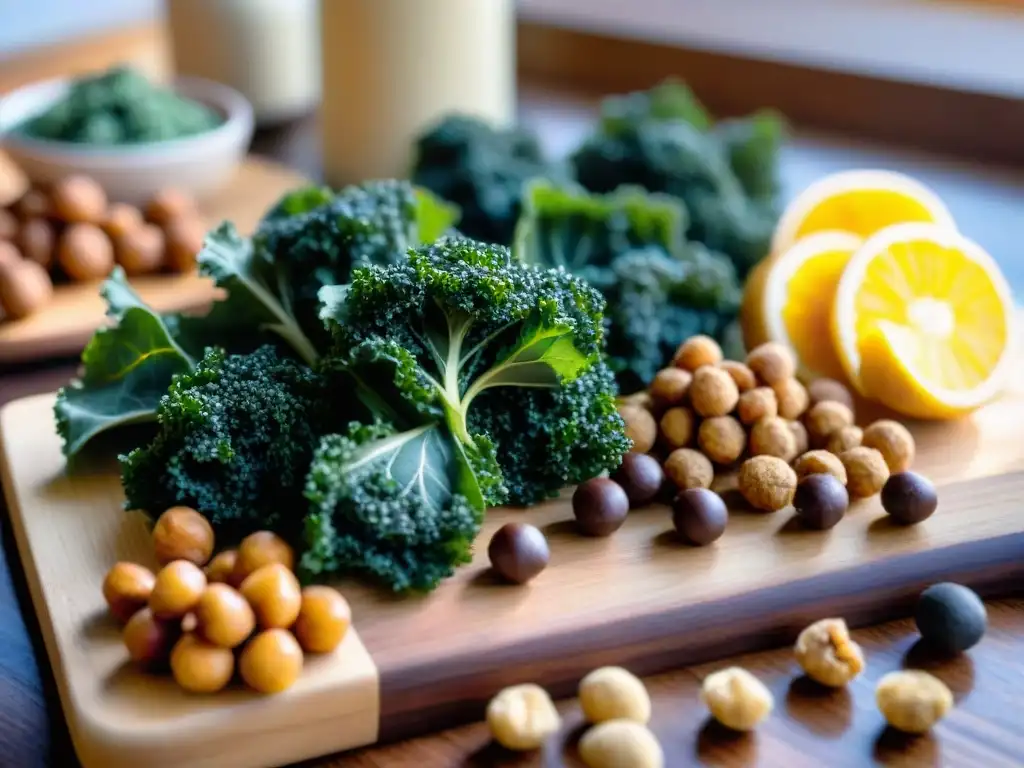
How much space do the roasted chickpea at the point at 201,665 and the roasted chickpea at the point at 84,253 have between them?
1.11 m

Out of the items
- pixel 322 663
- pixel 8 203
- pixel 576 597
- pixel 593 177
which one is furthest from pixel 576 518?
pixel 8 203

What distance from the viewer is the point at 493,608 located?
125cm

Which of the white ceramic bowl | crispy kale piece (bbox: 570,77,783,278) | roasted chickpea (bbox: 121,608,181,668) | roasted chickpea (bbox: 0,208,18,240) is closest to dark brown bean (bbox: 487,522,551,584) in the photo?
roasted chickpea (bbox: 121,608,181,668)

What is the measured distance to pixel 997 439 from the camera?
5.26 feet

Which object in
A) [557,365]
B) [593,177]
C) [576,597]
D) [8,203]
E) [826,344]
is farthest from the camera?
[593,177]

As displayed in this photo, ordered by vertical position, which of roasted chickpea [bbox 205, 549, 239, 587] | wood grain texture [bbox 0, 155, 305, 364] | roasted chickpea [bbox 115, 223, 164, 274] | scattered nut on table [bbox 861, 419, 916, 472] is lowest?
wood grain texture [bbox 0, 155, 305, 364]

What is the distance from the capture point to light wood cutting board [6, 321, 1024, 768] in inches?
43.6

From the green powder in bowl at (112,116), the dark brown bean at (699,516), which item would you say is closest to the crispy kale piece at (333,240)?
the dark brown bean at (699,516)

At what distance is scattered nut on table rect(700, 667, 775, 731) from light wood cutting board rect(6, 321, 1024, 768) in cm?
10

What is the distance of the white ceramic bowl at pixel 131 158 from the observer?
2227 millimetres

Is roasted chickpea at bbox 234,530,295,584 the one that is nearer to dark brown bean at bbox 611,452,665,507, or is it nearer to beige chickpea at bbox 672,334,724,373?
dark brown bean at bbox 611,452,665,507

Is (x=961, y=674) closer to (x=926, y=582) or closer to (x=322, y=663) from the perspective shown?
(x=926, y=582)

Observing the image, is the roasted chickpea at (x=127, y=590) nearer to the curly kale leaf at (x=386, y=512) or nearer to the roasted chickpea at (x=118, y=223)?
the curly kale leaf at (x=386, y=512)

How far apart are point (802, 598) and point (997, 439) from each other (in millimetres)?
497
